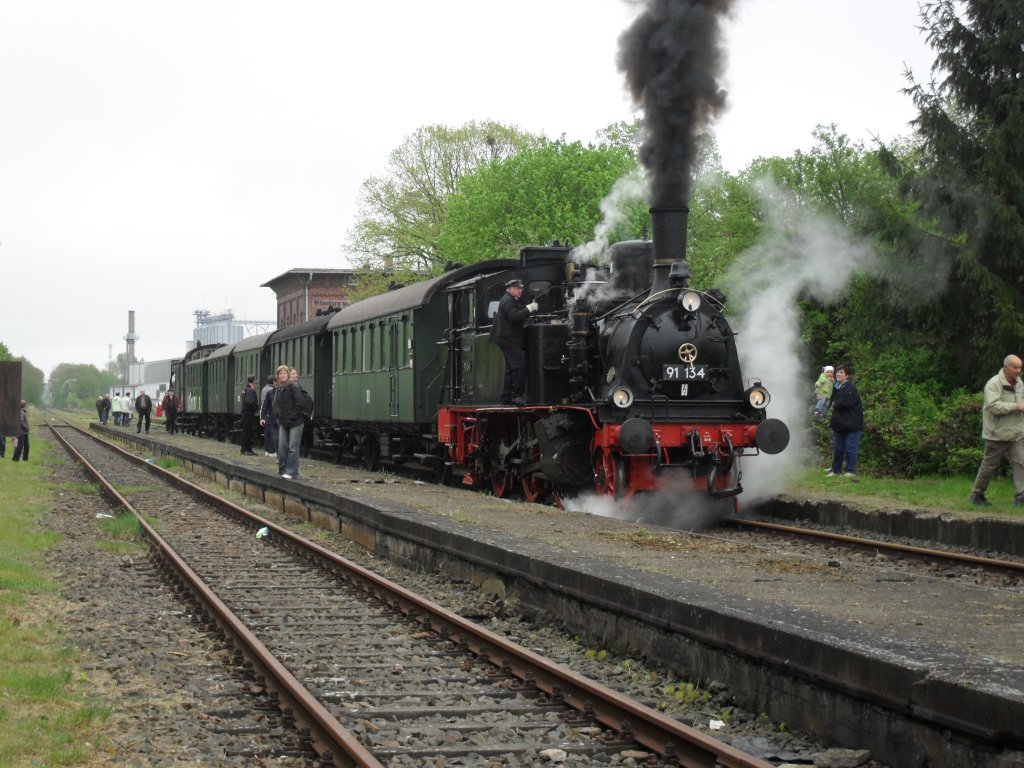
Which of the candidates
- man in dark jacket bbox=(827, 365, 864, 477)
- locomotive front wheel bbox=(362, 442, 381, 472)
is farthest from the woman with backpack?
man in dark jacket bbox=(827, 365, 864, 477)

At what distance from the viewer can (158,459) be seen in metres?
Answer: 32.0

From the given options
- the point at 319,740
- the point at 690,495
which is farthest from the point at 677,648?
the point at 690,495

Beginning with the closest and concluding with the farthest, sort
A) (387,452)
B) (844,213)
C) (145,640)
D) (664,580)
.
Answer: (664,580) < (145,640) < (387,452) < (844,213)

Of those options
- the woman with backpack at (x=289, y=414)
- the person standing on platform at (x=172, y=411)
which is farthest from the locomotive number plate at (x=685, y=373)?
the person standing on platform at (x=172, y=411)

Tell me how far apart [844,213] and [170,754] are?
130 feet

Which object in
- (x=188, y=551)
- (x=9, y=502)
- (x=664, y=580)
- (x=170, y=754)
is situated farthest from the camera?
(x=9, y=502)

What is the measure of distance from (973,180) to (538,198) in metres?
23.5

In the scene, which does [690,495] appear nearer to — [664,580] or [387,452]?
[664,580]

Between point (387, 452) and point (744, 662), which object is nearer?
point (744, 662)

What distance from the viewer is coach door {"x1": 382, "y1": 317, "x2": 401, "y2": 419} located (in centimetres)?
1986

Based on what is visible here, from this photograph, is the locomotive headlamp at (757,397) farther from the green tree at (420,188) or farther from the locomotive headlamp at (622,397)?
the green tree at (420,188)

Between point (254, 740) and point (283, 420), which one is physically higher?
point (283, 420)

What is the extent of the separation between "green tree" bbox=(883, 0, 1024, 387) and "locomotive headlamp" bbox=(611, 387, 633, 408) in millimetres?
7169

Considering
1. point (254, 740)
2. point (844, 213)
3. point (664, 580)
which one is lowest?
point (254, 740)
